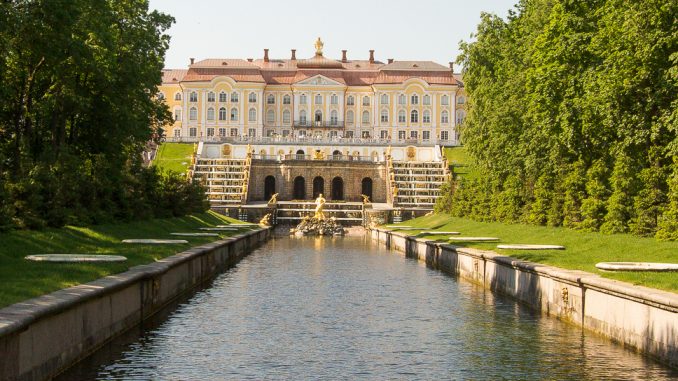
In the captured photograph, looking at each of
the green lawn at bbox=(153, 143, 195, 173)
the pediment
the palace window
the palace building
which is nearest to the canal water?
the green lawn at bbox=(153, 143, 195, 173)

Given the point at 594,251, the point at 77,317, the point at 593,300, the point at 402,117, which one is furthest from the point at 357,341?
the point at 402,117

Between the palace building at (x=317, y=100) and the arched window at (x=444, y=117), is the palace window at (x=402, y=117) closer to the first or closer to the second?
the palace building at (x=317, y=100)

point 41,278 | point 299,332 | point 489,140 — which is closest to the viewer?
point 41,278

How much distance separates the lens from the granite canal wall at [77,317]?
11867 mm

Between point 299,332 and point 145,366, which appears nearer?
point 145,366

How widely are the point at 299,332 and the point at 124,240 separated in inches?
531

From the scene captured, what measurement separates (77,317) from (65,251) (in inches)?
387

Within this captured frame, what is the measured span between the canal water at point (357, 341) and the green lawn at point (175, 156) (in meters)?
81.3

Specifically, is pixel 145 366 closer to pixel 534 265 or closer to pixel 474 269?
pixel 534 265

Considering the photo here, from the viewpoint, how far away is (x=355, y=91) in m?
144

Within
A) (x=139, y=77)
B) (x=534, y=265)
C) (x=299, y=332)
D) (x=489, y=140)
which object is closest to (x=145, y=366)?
(x=299, y=332)

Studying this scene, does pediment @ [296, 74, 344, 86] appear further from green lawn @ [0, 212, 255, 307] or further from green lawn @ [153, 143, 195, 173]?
green lawn @ [0, 212, 255, 307]

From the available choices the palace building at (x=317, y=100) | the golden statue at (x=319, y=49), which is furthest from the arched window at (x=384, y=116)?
the golden statue at (x=319, y=49)

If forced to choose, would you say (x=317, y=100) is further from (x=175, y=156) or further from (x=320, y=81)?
(x=175, y=156)
